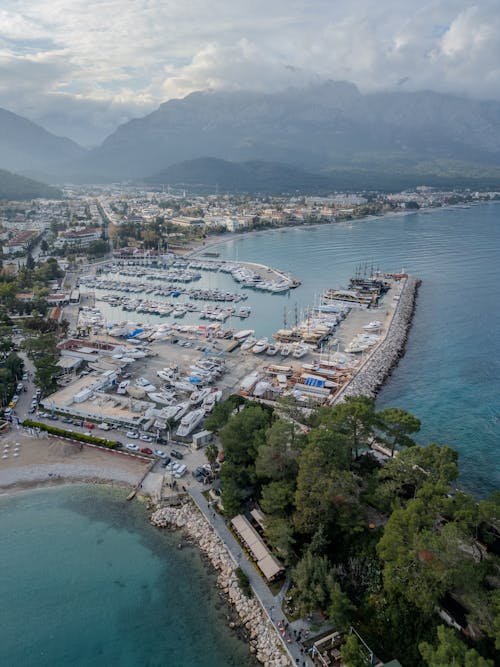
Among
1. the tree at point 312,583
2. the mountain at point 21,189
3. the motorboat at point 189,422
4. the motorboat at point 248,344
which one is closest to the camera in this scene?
the tree at point 312,583

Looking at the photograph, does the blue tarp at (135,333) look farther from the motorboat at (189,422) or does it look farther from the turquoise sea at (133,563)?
the turquoise sea at (133,563)

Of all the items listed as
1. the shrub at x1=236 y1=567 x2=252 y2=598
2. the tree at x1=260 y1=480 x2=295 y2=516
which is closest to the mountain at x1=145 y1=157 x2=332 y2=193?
the tree at x1=260 y1=480 x2=295 y2=516

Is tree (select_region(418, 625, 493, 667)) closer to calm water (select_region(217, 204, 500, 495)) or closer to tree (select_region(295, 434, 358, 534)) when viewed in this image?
tree (select_region(295, 434, 358, 534))

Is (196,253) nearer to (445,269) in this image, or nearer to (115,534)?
(445,269)

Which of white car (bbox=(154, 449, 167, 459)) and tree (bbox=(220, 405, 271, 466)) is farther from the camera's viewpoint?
white car (bbox=(154, 449, 167, 459))

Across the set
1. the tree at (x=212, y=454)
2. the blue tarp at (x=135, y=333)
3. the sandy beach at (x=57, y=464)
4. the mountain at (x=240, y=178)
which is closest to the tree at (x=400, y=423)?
the tree at (x=212, y=454)

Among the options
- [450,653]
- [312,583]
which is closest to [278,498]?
[312,583]
